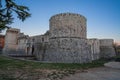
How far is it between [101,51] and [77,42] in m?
19.2

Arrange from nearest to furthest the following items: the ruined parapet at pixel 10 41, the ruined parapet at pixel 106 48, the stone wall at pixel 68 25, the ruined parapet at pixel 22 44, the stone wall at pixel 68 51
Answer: the stone wall at pixel 68 51 → the stone wall at pixel 68 25 → the ruined parapet at pixel 22 44 → the ruined parapet at pixel 10 41 → the ruined parapet at pixel 106 48

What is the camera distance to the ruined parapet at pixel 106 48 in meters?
29.3

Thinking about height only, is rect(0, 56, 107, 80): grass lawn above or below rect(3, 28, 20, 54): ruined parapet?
below

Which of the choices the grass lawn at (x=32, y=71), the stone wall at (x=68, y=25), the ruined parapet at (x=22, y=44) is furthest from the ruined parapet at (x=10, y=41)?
the grass lawn at (x=32, y=71)

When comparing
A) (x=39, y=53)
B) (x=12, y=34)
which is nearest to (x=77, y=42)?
(x=39, y=53)

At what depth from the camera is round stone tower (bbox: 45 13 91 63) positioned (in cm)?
1304

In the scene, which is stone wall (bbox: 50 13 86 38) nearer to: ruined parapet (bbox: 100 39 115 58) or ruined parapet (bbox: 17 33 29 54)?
ruined parapet (bbox: 17 33 29 54)

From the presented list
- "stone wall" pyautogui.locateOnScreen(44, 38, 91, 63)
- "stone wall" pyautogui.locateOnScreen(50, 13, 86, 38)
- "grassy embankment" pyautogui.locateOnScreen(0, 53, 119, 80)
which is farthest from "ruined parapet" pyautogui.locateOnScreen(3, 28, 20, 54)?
"grassy embankment" pyautogui.locateOnScreen(0, 53, 119, 80)

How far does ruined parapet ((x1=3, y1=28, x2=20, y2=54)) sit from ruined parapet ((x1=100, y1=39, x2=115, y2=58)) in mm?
22314

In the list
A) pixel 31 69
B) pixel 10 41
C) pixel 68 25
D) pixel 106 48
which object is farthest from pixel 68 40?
pixel 10 41

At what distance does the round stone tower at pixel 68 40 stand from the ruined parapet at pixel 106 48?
17809 mm

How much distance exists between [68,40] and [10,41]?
2071cm

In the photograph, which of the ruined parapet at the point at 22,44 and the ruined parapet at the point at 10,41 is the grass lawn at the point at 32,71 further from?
the ruined parapet at the point at 10,41

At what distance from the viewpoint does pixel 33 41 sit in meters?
24.9
